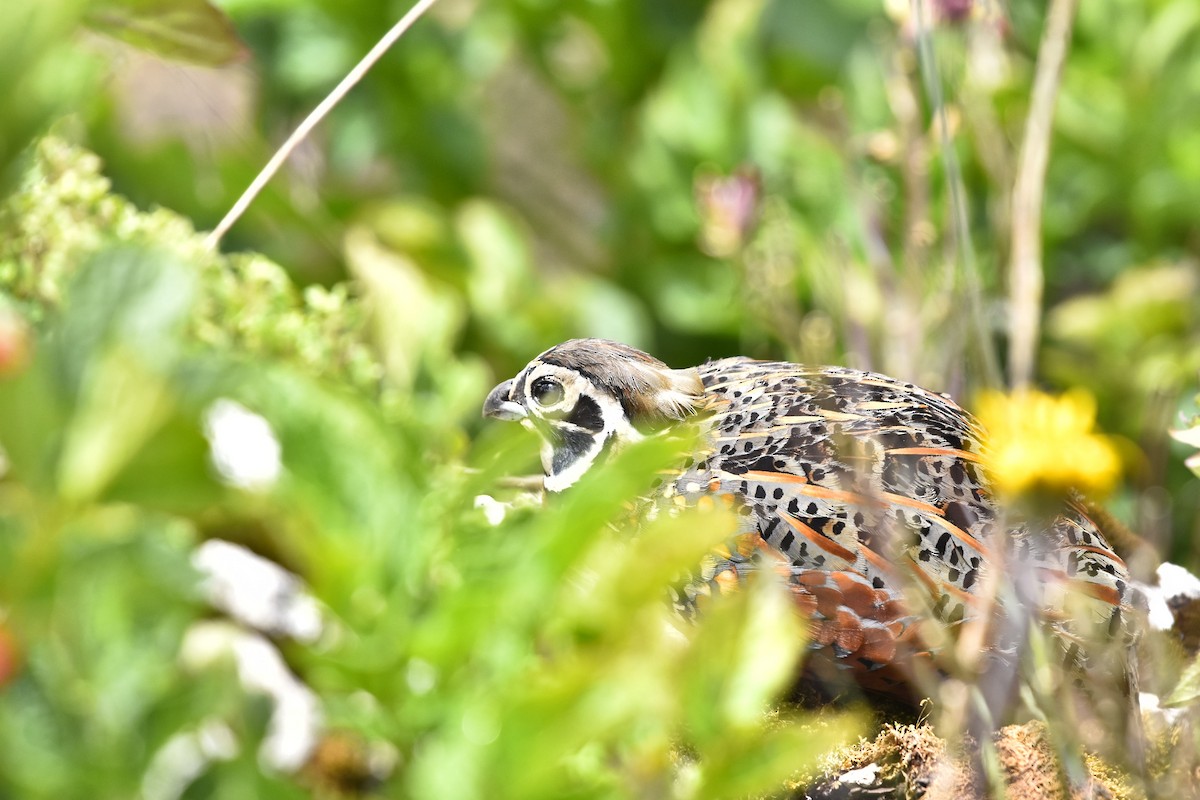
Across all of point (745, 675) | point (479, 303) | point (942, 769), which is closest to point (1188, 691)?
point (942, 769)

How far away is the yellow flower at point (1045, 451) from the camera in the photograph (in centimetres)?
45

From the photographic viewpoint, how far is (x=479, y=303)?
154cm

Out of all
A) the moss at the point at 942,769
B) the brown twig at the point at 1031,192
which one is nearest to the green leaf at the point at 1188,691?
the moss at the point at 942,769

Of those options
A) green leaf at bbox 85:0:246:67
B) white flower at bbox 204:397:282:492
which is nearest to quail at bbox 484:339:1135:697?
white flower at bbox 204:397:282:492

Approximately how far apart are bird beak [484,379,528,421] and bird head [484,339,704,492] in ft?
0.05

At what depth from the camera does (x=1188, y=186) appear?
4.93 ft

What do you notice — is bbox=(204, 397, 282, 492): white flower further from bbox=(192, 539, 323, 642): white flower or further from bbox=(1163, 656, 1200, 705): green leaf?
bbox=(1163, 656, 1200, 705): green leaf

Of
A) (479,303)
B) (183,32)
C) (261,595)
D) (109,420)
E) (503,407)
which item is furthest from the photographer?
(479,303)

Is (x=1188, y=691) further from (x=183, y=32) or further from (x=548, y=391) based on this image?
(x=183, y=32)

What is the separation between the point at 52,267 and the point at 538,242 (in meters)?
1.31

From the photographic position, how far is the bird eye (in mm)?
659

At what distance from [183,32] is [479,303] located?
1.09 m

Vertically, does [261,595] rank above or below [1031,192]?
below

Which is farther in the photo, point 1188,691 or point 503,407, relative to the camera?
point 503,407
